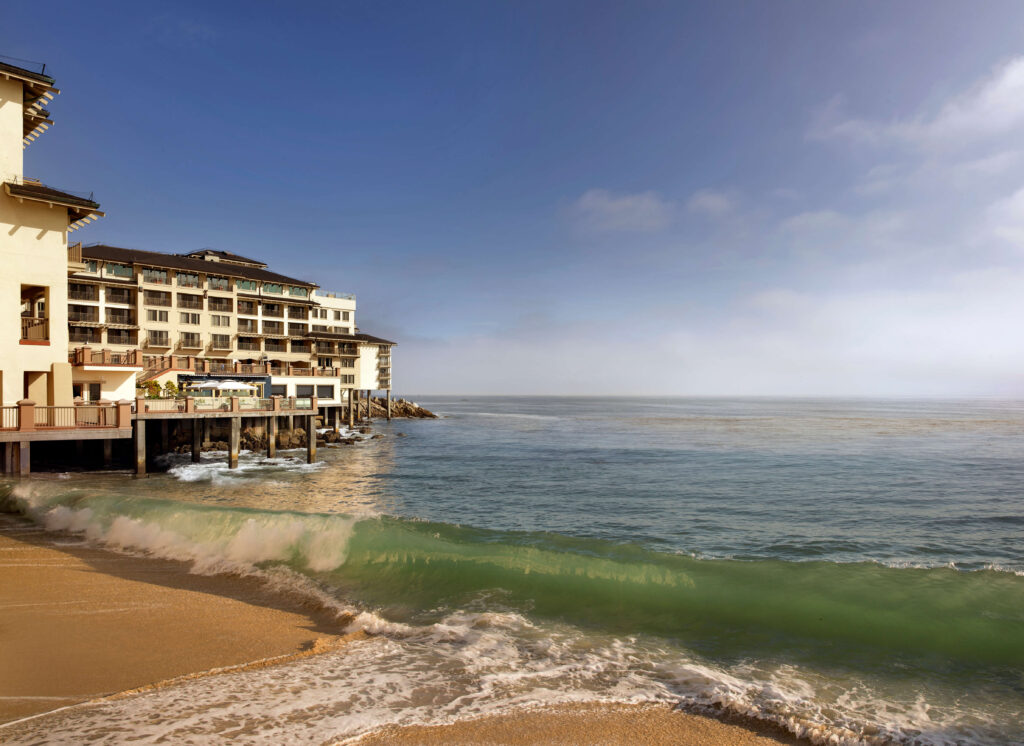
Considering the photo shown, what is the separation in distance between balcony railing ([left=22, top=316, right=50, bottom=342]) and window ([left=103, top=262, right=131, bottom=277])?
3196 cm

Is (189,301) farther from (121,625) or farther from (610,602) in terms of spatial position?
(610,602)

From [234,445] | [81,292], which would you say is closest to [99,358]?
[234,445]

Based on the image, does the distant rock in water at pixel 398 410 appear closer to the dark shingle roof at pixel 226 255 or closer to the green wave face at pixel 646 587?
the dark shingle roof at pixel 226 255

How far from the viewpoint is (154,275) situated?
5509 centimetres

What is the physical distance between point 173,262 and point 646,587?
2445 inches

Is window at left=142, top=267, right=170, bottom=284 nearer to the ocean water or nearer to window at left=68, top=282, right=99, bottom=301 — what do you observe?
window at left=68, top=282, right=99, bottom=301

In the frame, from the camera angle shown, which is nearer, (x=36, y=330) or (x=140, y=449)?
(x=36, y=330)

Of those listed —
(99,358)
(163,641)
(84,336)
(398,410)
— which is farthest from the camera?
(398,410)

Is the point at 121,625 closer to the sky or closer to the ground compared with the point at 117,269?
closer to the ground

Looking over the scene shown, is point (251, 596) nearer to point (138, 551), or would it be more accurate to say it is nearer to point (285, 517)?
point (285, 517)

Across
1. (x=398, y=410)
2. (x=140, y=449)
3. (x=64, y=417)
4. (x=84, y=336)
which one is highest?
(x=84, y=336)

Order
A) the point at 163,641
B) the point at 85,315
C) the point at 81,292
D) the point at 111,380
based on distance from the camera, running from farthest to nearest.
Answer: the point at 81,292
the point at 85,315
the point at 111,380
the point at 163,641

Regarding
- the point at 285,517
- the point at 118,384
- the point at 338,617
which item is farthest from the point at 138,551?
the point at 118,384

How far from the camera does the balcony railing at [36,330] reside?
24594 mm
